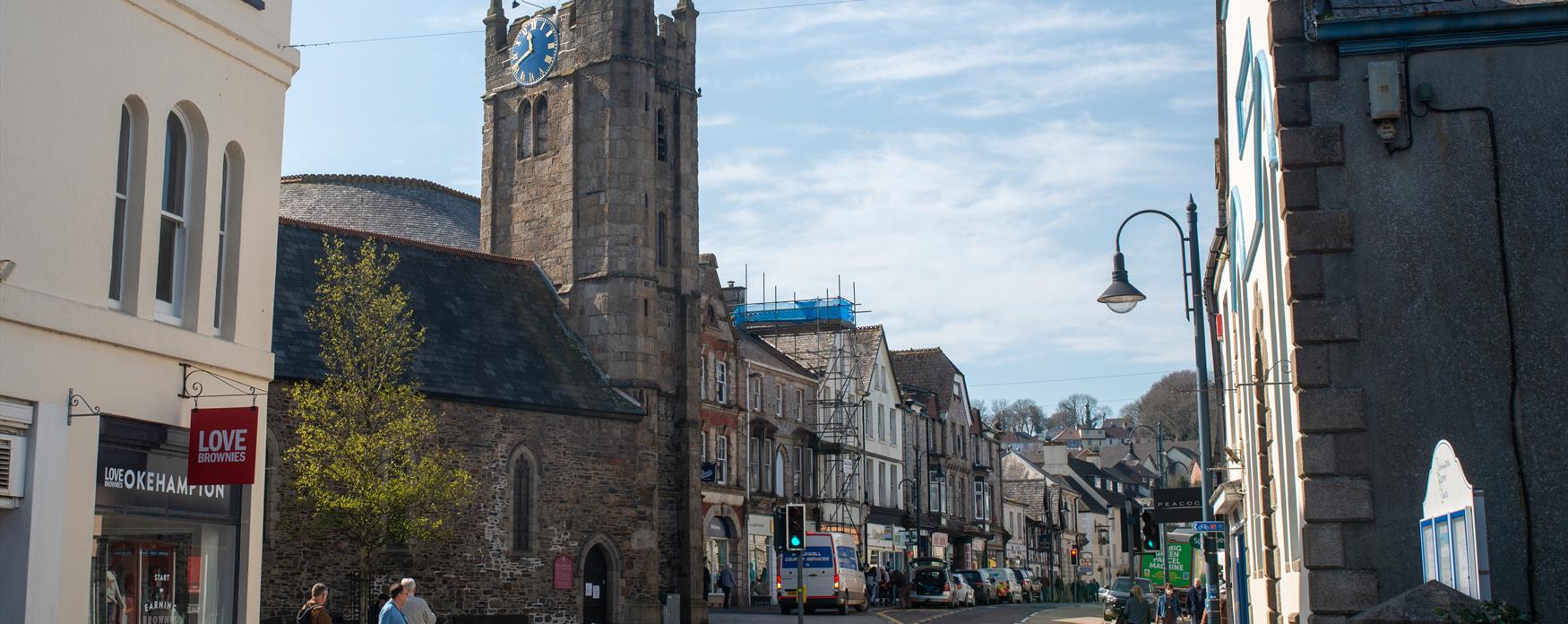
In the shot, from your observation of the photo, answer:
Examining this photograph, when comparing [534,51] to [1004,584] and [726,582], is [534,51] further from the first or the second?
[1004,584]

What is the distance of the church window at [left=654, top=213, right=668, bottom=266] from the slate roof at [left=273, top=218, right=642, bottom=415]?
3.10m

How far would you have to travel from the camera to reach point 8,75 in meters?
11.8

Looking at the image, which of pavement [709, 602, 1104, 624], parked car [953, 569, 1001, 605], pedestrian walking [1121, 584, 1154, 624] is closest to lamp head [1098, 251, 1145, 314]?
pedestrian walking [1121, 584, 1154, 624]

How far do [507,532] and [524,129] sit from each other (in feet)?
43.3

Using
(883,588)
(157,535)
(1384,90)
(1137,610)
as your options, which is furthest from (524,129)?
(1384,90)

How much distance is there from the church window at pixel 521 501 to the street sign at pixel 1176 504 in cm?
1704

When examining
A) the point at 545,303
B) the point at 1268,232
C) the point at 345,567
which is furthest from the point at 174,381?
the point at 545,303

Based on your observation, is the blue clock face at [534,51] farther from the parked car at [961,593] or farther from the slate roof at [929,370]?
the slate roof at [929,370]

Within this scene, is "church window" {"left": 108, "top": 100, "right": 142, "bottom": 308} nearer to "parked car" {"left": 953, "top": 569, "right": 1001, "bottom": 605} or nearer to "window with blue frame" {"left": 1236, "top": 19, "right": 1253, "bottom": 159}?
"window with blue frame" {"left": 1236, "top": 19, "right": 1253, "bottom": 159}

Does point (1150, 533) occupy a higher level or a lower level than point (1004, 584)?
higher

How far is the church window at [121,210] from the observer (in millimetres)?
13180

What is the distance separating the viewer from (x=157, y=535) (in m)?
13.9

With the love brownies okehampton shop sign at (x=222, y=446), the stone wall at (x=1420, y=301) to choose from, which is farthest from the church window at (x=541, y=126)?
the stone wall at (x=1420, y=301)

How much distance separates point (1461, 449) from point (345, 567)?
2529 cm
